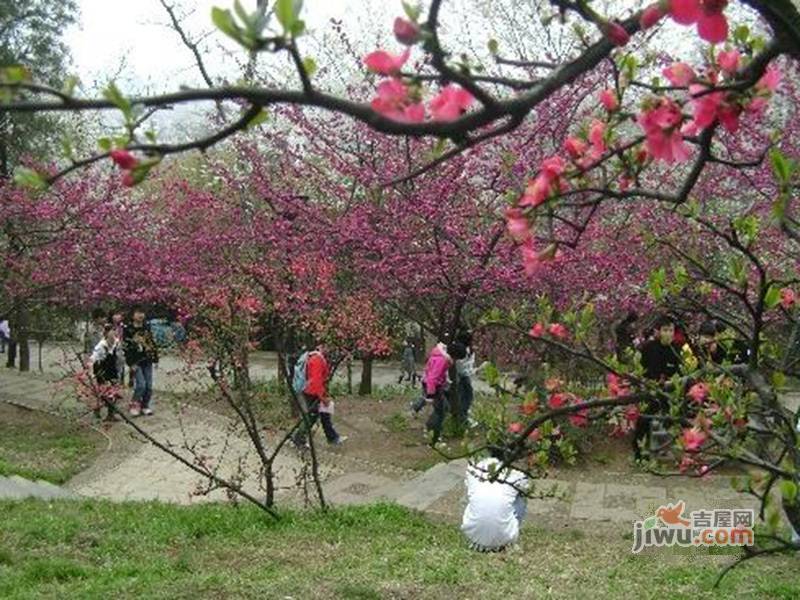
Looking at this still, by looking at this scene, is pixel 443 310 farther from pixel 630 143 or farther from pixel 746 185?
pixel 630 143

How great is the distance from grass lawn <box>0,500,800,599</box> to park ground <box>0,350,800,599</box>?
1 centimetres

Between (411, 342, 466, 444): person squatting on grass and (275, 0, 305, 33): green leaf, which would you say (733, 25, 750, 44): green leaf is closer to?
(275, 0, 305, 33): green leaf

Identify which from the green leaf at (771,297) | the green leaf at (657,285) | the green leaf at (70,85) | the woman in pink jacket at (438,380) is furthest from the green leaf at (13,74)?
the woman in pink jacket at (438,380)

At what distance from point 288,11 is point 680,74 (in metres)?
0.96

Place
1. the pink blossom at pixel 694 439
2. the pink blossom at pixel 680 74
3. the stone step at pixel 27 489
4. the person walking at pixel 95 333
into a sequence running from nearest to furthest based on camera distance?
the pink blossom at pixel 680 74
the pink blossom at pixel 694 439
the stone step at pixel 27 489
the person walking at pixel 95 333

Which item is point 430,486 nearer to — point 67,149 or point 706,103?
point 67,149

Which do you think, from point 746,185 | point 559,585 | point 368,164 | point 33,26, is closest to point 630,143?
point 559,585

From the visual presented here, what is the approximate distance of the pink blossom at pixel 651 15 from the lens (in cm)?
147

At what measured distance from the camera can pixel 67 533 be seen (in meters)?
6.49

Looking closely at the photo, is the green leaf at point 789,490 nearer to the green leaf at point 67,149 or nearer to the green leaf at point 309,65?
the green leaf at point 309,65

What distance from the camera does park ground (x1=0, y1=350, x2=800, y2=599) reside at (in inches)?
208

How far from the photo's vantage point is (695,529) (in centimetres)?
736

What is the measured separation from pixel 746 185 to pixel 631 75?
1080cm

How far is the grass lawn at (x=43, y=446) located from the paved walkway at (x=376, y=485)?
0.86ft
